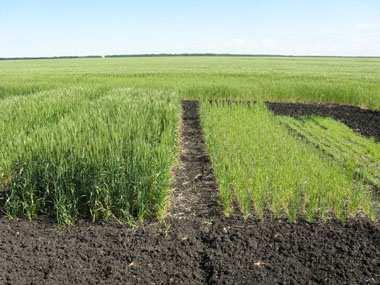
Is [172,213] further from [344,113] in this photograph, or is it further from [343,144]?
[344,113]

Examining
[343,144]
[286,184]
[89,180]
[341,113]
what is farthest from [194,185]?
[341,113]

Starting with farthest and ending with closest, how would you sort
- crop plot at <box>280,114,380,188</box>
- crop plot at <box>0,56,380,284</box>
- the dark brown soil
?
the dark brown soil < crop plot at <box>280,114,380,188</box> < crop plot at <box>0,56,380,284</box>

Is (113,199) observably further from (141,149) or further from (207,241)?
(207,241)

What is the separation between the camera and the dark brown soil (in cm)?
1531

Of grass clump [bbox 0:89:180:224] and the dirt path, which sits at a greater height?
grass clump [bbox 0:89:180:224]

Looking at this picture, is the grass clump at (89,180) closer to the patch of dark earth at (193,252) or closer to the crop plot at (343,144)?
the patch of dark earth at (193,252)

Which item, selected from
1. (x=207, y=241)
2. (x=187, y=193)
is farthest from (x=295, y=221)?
(x=187, y=193)

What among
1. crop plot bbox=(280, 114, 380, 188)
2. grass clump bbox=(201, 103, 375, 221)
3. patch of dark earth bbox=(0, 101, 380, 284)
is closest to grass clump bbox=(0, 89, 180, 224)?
patch of dark earth bbox=(0, 101, 380, 284)

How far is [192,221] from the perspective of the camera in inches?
243

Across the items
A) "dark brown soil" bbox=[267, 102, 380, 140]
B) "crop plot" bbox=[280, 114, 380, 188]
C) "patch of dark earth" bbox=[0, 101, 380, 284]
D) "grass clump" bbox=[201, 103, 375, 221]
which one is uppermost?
"grass clump" bbox=[201, 103, 375, 221]

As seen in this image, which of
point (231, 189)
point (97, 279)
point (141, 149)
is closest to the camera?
point (97, 279)

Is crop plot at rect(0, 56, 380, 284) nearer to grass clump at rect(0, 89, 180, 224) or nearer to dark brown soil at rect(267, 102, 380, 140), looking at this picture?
grass clump at rect(0, 89, 180, 224)

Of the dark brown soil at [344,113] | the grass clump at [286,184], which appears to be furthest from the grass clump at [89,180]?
the dark brown soil at [344,113]

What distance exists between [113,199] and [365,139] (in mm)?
8376
